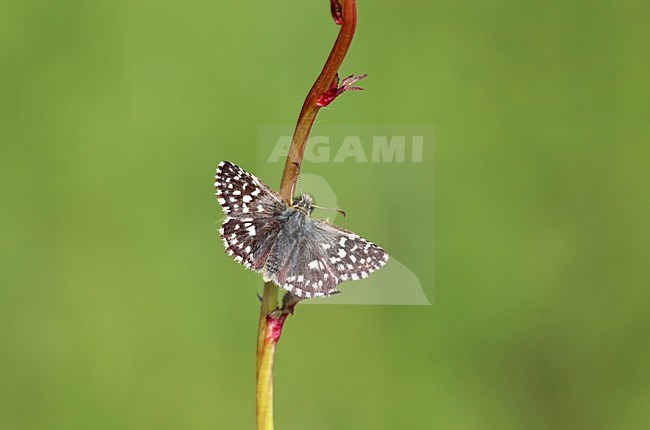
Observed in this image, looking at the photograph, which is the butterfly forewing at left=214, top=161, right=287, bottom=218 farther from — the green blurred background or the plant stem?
the green blurred background

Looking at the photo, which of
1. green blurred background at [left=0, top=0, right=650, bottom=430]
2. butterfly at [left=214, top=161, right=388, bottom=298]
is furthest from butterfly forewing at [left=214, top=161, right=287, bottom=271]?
green blurred background at [left=0, top=0, right=650, bottom=430]

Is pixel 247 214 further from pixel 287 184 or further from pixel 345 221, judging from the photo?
pixel 345 221

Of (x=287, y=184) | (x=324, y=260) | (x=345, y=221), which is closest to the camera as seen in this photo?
(x=287, y=184)

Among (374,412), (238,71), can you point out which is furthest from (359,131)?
(374,412)

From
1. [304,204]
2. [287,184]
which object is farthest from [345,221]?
[287,184]

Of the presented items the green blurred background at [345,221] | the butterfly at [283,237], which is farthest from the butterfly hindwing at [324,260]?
the green blurred background at [345,221]

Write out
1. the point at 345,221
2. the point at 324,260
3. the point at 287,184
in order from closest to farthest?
1. the point at 287,184
2. the point at 324,260
3. the point at 345,221
